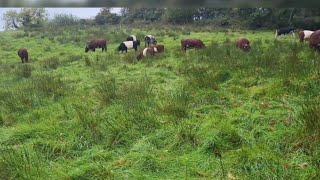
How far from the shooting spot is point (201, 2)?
0.67m

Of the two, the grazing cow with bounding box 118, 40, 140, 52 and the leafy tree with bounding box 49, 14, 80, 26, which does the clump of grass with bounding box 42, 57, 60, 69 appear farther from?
the leafy tree with bounding box 49, 14, 80, 26

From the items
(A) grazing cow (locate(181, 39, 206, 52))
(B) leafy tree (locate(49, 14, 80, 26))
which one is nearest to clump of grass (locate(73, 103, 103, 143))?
(A) grazing cow (locate(181, 39, 206, 52))

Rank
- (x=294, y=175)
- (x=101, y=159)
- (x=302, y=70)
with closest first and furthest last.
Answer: (x=294, y=175)
(x=101, y=159)
(x=302, y=70)

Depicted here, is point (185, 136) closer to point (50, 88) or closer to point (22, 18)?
point (50, 88)

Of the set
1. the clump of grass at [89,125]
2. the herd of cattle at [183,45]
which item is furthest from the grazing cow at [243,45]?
the clump of grass at [89,125]

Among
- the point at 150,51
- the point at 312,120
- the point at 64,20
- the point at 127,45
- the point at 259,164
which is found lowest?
the point at 64,20

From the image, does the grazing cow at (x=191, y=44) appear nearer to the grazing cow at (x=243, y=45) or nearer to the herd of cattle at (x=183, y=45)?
the herd of cattle at (x=183, y=45)

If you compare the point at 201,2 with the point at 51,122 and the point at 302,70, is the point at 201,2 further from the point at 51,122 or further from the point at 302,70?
the point at 302,70

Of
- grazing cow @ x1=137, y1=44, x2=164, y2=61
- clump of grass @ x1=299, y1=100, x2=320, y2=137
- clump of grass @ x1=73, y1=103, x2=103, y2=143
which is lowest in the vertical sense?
grazing cow @ x1=137, y1=44, x2=164, y2=61

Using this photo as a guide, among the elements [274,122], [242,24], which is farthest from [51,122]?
[242,24]

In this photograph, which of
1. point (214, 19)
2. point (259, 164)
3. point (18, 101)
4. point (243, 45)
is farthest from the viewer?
point (214, 19)

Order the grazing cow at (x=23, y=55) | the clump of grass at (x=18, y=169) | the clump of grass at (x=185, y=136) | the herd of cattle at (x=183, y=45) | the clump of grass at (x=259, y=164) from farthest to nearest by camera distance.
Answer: the grazing cow at (x=23, y=55)
the herd of cattle at (x=183, y=45)
the clump of grass at (x=185, y=136)
the clump of grass at (x=18, y=169)
the clump of grass at (x=259, y=164)

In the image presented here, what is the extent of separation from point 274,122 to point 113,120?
232cm

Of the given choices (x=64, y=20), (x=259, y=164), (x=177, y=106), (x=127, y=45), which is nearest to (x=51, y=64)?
(x=127, y=45)
